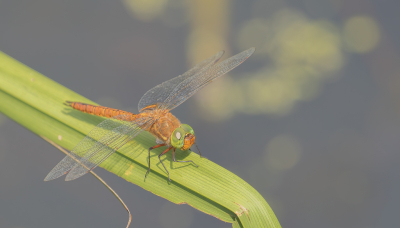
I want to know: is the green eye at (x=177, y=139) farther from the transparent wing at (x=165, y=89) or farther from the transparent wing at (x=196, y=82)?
the transparent wing at (x=165, y=89)

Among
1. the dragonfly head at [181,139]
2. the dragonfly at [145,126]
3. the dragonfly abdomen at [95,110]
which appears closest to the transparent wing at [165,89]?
the dragonfly at [145,126]

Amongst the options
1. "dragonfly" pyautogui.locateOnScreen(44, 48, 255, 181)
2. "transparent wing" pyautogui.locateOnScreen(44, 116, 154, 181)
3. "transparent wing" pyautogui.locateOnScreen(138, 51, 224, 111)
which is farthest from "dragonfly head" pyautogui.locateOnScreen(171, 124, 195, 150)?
"transparent wing" pyautogui.locateOnScreen(138, 51, 224, 111)

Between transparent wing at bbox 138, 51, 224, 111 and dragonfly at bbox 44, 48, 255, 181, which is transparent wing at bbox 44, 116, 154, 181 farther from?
transparent wing at bbox 138, 51, 224, 111

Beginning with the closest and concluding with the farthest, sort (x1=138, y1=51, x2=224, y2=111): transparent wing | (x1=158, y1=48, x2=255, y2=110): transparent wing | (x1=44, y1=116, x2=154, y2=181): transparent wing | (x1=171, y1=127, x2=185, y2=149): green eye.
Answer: (x1=44, y1=116, x2=154, y2=181): transparent wing, (x1=171, y1=127, x2=185, y2=149): green eye, (x1=158, y1=48, x2=255, y2=110): transparent wing, (x1=138, y1=51, x2=224, y2=111): transparent wing

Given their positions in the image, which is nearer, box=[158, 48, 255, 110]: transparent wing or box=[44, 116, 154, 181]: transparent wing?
box=[44, 116, 154, 181]: transparent wing

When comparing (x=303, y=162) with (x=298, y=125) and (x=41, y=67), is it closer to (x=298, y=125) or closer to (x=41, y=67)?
(x=298, y=125)

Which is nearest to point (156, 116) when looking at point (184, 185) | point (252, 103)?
point (184, 185)

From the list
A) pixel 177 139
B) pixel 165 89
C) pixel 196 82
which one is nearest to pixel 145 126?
pixel 177 139
